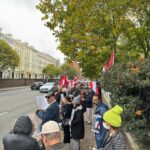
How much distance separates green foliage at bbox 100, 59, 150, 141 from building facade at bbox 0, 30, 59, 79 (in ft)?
291

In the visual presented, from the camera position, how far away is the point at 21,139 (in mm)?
3961

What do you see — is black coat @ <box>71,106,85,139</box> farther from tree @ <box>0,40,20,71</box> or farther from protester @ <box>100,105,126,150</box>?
tree @ <box>0,40,20,71</box>

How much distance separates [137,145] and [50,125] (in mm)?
4627

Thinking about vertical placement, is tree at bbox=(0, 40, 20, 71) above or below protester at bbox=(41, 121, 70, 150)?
above

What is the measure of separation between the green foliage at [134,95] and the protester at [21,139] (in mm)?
3371

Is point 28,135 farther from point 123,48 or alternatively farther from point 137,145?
point 123,48

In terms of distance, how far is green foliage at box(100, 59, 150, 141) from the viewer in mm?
7109

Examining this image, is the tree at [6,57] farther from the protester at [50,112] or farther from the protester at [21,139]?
the protester at [21,139]

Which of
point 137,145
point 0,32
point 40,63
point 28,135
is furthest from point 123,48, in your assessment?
point 40,63

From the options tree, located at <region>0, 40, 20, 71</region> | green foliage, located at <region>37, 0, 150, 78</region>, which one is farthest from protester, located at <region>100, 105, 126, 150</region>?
tree, located at <region>0, 40, 20, 71</region>

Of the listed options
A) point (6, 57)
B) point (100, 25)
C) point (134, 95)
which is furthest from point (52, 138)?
point (6, 57)

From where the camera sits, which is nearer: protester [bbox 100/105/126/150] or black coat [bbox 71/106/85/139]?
protester [bbox 100/105/126/150]

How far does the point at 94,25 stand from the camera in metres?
13.2

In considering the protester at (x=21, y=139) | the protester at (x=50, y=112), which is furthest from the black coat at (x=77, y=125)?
the protester at (x=21, y=139)
